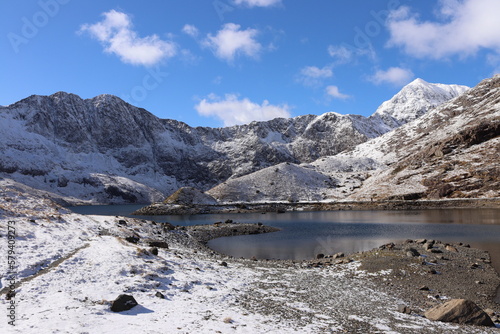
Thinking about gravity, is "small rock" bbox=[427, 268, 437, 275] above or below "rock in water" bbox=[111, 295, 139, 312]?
below

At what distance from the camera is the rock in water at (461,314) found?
17559 millimetres

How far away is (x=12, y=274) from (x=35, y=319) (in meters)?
6.81

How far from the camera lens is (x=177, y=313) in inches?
651

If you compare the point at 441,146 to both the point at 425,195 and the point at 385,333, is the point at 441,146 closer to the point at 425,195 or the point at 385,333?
the point at 425,195

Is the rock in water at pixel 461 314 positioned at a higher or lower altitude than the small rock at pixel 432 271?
higher

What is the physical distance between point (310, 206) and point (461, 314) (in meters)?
129

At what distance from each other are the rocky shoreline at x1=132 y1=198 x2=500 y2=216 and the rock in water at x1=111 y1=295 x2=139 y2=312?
399 ft

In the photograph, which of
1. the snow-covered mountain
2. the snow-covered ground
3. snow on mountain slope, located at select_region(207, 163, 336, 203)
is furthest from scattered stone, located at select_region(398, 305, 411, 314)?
snow on mountain slope, located at select_region(207, 163, 336, 203)

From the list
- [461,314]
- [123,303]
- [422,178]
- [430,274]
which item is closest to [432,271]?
[430,274]

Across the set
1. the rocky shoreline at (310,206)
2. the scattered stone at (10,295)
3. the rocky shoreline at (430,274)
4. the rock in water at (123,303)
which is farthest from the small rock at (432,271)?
the rocky shoreline at (310,206)

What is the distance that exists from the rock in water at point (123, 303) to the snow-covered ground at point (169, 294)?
388 millimetres

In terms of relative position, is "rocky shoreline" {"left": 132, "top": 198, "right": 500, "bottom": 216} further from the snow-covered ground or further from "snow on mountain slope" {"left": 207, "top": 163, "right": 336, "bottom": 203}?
the snow-covered ground

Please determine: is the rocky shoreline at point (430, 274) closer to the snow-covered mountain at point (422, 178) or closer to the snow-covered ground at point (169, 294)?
the snow-covered ground at point (169, 294)

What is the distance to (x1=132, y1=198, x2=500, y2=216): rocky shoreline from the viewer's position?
117 meters
